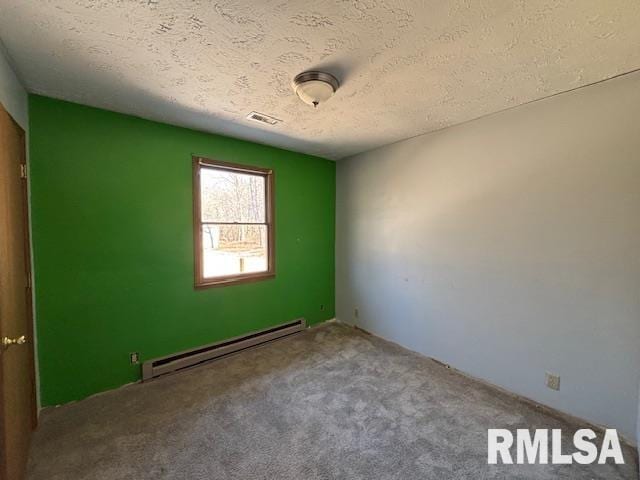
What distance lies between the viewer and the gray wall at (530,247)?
174 centimetres

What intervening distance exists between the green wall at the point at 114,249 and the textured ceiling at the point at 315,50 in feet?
1.04

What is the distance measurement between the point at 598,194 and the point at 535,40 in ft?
3.88

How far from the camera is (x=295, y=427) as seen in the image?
1.86m

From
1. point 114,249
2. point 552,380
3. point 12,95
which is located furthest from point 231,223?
point 552,380

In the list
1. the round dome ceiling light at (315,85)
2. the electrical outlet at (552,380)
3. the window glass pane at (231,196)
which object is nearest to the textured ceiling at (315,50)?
the round dome ceiling light at (315,85)

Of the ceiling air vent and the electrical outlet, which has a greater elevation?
the ceiling air vent

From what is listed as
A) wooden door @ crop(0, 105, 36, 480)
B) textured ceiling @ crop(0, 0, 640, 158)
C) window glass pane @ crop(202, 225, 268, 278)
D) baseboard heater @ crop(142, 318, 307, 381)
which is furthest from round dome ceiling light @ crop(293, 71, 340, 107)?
baseboard heater @ crop(142, 318, 307, 381)

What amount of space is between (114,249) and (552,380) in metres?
3.81

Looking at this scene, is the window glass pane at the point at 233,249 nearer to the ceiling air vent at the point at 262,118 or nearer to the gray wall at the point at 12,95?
the ceiling air vent at the point at 262,118

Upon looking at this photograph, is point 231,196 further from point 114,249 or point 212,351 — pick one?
point 212,351

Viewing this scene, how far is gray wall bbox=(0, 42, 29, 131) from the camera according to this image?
1437 millimetres

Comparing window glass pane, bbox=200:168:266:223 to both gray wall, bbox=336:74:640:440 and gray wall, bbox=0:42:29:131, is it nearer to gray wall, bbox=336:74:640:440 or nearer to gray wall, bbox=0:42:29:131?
gray wall, bbox=0:42:29:131

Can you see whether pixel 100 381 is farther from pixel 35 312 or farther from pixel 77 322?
pixel 35 312

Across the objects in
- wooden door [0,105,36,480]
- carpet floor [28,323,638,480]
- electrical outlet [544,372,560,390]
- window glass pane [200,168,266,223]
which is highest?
window glass pane [200,168,266,223]
